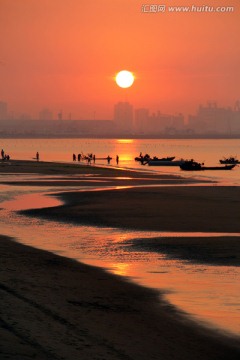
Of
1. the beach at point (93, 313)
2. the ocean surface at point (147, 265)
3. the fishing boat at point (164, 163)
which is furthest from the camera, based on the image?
the fishing boat at point (164, 163)

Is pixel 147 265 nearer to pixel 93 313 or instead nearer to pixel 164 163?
pixel 93 313

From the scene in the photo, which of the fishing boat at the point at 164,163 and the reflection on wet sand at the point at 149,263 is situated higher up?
the fishing boat at the point at 164,163

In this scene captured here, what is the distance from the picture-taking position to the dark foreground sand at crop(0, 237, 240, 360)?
1406 cm

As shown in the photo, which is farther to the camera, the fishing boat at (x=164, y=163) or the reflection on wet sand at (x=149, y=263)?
the fishing boat at (x=164, y=163)

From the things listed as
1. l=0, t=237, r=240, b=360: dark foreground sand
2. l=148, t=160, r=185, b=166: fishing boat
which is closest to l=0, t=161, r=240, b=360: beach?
l=0, t=237, r=240, b=360: dark foreground sand

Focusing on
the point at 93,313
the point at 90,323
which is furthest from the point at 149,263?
the point at 90,323

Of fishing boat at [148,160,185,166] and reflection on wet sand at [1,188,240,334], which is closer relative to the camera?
reflection on wet sand at [1,188,240,334]

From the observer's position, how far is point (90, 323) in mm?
16266

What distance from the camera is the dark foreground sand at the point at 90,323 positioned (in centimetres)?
1406

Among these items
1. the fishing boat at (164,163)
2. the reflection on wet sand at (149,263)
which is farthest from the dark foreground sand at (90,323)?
the fishing boat at (164,163)

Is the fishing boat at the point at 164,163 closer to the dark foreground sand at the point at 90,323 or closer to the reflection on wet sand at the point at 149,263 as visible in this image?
the reflection on wet sand at the point at 149,263

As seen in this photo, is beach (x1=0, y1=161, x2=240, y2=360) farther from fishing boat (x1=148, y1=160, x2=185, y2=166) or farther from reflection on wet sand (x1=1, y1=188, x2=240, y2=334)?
fishing boat (x1=148, y1=160, x2=185, y2=166)

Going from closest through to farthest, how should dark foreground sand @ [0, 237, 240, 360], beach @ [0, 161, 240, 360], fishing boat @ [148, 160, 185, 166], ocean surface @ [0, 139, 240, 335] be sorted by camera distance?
dark foreground sand @ [0, 237, 240, 360], beach @ [0, 161, 240, 360], ocean surface @ [0, 139, 240, 335], fishing boat @ [148, 160, 185, 166]

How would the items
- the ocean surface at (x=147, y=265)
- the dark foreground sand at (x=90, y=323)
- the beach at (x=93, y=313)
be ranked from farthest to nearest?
the ocean surface at (x=147, y=265) → the beach at (x=93, y=313) → the dark foreground sand at (x=90, y=323)
